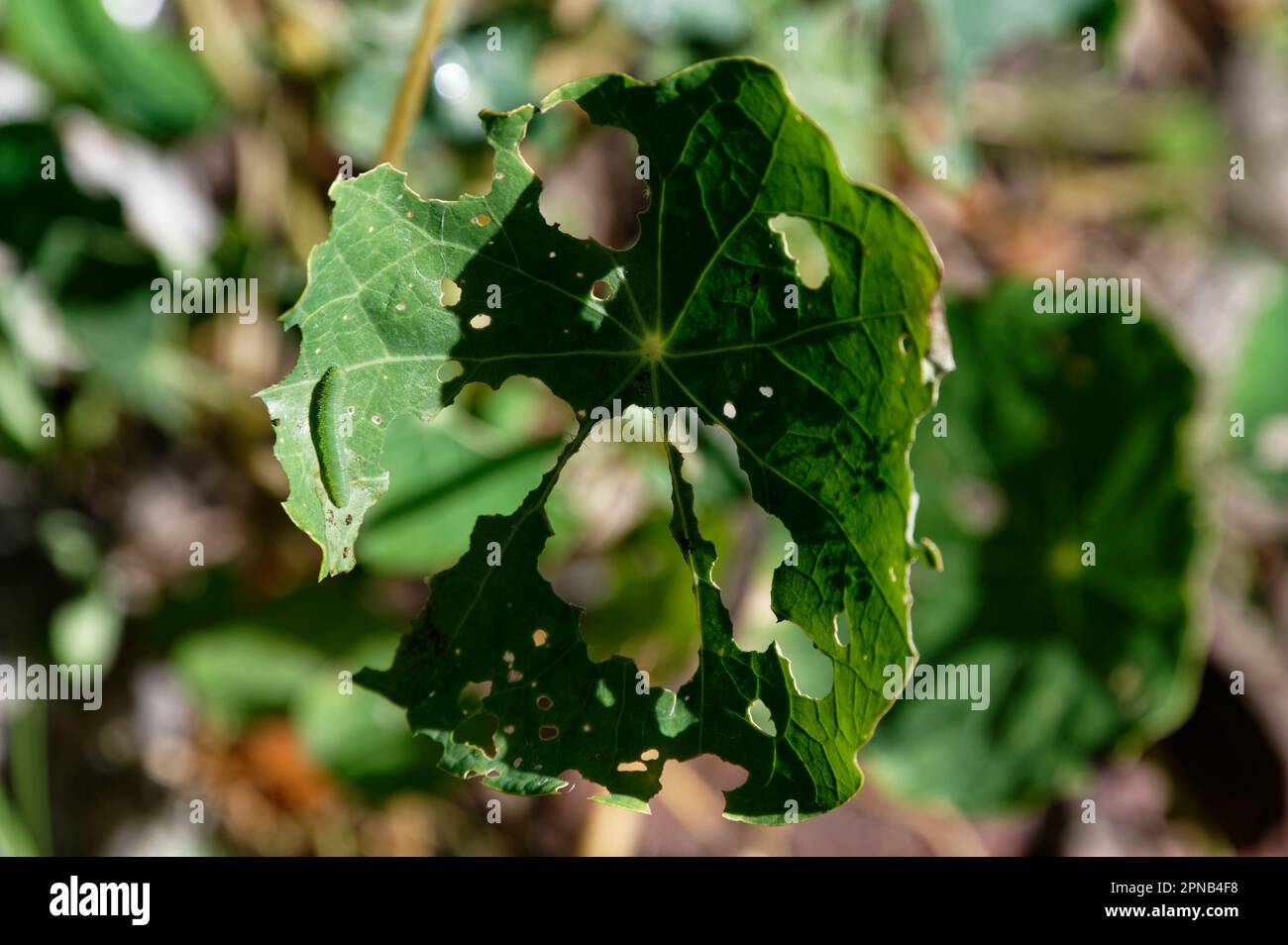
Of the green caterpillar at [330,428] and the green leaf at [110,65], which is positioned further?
the green leaf at [110,65]

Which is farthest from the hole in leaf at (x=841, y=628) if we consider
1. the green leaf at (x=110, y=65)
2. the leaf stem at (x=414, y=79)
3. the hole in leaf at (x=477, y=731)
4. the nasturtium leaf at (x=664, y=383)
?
the green leaf at (x=110, y=65)

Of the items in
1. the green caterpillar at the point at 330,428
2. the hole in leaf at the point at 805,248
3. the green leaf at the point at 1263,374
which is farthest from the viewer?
the green leaf at the point at 1263,374

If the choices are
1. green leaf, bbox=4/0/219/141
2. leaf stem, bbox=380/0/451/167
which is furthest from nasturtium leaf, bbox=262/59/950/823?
green leaf, bbox=4/0/219/141

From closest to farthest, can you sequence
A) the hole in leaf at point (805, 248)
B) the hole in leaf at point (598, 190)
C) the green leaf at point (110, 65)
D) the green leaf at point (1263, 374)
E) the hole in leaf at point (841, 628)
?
the hole in leaf at point (841, 628), the green leaf at point (110, 65), the hole in leaf at point (805, 248), the green leaf at point (1263, 374), the hole in leaf at point (598, 190)

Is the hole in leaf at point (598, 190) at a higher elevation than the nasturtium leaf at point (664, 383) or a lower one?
higher

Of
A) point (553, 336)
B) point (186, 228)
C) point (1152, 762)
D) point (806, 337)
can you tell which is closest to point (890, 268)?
point (806, 337)

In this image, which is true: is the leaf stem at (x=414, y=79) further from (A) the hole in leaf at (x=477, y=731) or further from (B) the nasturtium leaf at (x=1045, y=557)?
(B) the nasturtium leaf at (x=1045, y=557)

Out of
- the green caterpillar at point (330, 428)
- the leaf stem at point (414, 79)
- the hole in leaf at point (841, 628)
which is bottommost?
the hole in leaf at point (841, 628)
